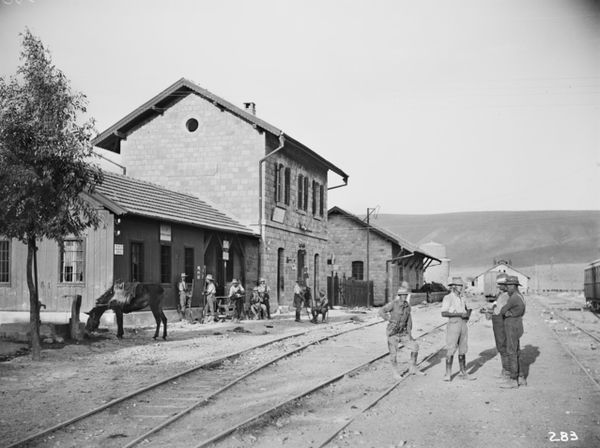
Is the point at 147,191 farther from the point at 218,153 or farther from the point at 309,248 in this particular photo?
the point at 309,248

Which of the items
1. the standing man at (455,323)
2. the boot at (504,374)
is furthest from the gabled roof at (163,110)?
the boot at (504,374)

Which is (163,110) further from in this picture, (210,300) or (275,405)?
(275,405)

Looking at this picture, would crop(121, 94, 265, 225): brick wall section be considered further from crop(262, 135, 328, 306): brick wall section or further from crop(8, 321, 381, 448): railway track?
crop(8, 321, 381, 448): railway track

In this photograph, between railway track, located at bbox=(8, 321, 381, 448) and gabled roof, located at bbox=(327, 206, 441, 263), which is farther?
gabled roof, located at bbox=(327, 206, 441, 263)

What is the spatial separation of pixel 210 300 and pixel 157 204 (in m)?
3.49

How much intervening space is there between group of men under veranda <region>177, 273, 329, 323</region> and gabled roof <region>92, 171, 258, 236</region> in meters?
2.03

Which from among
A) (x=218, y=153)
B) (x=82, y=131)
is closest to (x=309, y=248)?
(x=218, y=153)

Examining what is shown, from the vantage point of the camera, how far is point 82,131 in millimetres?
12945

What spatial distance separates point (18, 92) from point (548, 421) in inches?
406

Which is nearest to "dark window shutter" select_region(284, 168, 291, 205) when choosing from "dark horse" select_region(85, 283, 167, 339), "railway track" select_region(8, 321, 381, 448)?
"dark horse" select_region(85, 283, 167, 339)

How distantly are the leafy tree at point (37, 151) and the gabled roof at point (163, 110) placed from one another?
13914 mm

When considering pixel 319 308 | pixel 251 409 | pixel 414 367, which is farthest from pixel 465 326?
pixel 319 308

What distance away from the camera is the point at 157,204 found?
21.8 metres

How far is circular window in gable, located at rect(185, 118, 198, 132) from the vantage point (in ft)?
91.3
